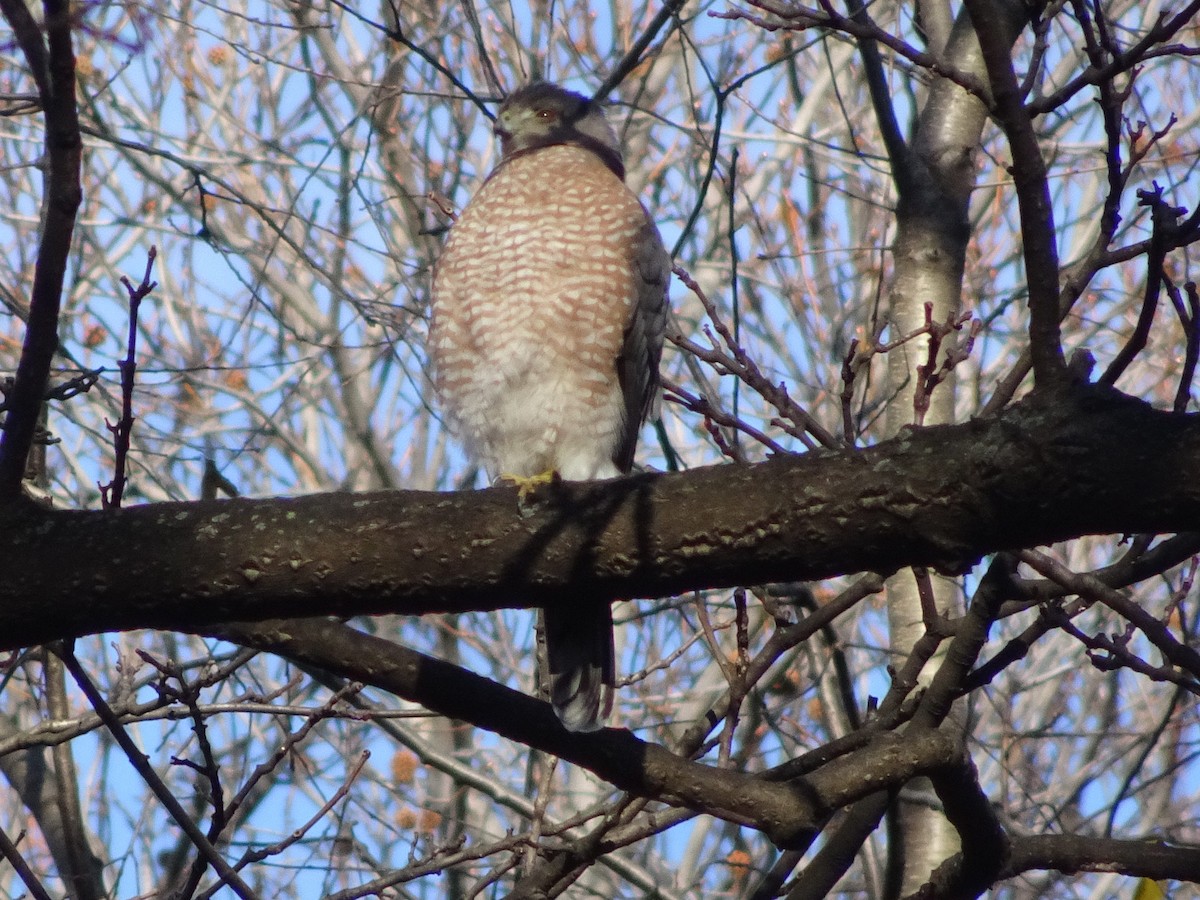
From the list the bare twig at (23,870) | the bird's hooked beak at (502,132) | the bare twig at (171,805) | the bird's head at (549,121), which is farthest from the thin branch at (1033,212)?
the bird's hooked beak at (502,132)

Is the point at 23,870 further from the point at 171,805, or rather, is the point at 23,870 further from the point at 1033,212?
the point at 1033,212

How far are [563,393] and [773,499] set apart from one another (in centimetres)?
183

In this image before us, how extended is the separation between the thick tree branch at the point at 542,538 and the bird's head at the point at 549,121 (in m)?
2.77

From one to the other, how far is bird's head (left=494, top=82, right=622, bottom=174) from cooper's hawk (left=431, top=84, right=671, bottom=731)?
0.60 meters

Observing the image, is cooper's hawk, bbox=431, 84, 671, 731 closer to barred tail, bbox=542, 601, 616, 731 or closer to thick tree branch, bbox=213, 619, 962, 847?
barred tail, bbox=542, 601, 616, 731

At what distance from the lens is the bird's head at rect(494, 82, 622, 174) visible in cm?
514

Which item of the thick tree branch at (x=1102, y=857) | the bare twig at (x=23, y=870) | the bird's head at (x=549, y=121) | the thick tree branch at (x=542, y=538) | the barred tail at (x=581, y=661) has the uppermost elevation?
the bird's head at (x=549, y=121)

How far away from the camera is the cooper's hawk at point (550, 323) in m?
4.17

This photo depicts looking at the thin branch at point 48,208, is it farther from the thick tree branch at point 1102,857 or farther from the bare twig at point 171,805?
the thick tree branch at point 1102,857

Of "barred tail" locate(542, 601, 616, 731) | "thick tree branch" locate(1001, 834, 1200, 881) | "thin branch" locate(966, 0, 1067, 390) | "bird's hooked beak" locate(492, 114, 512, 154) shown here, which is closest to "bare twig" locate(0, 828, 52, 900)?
"barred tail" locate(542, 601, 616, 731)

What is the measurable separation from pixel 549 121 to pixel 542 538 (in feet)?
9.85

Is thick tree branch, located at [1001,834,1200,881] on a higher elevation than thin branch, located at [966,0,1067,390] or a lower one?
lower

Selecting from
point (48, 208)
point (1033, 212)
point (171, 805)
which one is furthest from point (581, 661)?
point (48, 208)

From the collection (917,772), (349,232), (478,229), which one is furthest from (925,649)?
(349,232)
